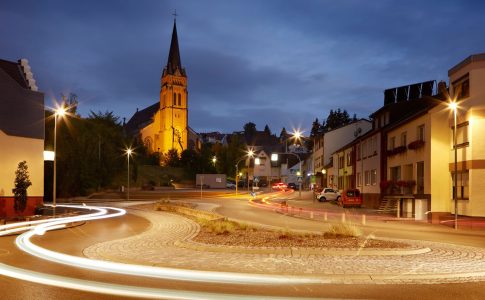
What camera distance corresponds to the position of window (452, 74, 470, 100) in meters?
29.2

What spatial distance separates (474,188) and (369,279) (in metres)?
20.1

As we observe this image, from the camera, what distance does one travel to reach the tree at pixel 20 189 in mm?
29391

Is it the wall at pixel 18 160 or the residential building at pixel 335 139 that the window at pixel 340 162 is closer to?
the residential building at pixel 335 139

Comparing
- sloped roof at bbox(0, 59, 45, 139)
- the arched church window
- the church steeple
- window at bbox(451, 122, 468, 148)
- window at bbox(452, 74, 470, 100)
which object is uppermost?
the church steeple

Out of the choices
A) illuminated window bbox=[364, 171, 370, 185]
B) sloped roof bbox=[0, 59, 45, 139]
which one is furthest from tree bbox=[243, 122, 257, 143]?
sloped roof bbox=[0, 59, 45, 139]

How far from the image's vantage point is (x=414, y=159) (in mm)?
35969

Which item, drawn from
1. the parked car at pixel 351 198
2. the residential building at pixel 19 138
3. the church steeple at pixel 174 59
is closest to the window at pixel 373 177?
the parked car at pixel 351 198

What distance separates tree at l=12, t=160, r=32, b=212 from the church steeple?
10426 cm

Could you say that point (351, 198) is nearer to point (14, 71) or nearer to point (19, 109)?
point (19, 109)

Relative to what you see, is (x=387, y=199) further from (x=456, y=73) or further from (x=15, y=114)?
(x=15, y=114)

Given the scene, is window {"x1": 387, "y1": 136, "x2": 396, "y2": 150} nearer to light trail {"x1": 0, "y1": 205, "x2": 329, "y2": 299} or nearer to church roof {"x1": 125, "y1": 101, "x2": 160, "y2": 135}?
light trail {"x1": 0, "y1": 205, "x2": 329, "y2": 299}

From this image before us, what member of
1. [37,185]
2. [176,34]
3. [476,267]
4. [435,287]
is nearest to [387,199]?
[37,185]

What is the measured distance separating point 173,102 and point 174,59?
36.5 ft

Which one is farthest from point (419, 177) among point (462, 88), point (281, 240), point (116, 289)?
point (116, 289)
